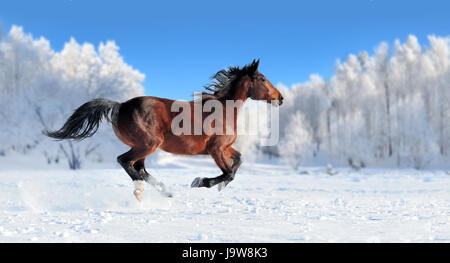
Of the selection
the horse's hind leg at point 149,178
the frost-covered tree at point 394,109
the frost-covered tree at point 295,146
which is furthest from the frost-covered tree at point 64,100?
the frost-covered tree at point 394,109

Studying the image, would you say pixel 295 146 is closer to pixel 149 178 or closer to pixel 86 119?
pixel 149 178

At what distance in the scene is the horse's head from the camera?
4.98 metres

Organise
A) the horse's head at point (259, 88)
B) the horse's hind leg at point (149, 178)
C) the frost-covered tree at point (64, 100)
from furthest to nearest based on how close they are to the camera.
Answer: the frost-covered tree at point (64, 100)
the horse's head at point (259, 88)
the horse's hind leg at point (149, 178)

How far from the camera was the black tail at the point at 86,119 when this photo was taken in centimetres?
492

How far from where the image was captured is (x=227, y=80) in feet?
16.5

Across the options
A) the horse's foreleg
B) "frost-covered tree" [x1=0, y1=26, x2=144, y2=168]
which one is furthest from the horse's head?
"frost-covered tree" [x1=0, y1=26, x2=144, y2=168]

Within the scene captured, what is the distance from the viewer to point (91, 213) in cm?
489

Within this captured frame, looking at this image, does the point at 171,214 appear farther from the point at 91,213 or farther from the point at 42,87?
the point at 42,87

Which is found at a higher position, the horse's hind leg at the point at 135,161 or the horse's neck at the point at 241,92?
the horse's neck at the point at 241,92

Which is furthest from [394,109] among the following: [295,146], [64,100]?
[64,100]

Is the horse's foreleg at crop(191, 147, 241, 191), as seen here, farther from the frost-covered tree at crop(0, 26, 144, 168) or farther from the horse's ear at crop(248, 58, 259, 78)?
the frost-covered tree at crop(0, 26, 144, 168)

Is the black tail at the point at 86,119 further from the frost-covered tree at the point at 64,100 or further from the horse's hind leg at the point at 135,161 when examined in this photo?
the frost-covered tree at the point at 64,100

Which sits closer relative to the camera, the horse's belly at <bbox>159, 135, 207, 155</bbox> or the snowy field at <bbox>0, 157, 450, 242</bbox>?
the snowy field at <bbox>0, 157, 450, 242</bbox>

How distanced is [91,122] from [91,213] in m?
1.30
